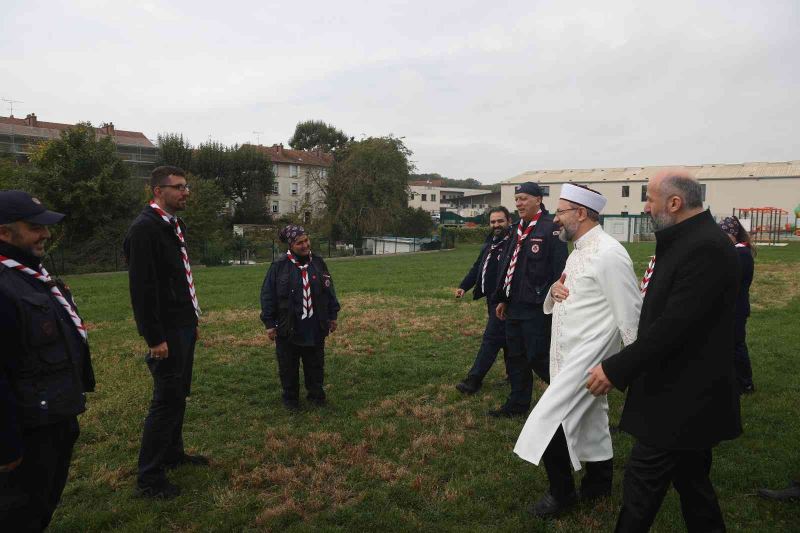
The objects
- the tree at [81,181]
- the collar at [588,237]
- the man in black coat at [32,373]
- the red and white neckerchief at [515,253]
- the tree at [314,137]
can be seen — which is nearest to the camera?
the man in black coat at [32,373]

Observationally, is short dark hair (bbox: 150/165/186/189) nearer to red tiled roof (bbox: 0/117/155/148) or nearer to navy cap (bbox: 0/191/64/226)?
navy cap (bbox: 0/191/64/226)

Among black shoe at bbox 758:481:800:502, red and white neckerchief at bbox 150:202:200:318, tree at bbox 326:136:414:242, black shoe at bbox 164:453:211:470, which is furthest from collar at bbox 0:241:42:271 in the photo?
tree at bbox 326:136:414:242

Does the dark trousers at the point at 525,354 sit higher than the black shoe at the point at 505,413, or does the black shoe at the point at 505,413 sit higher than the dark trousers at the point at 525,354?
the dark trousers at the point at 525,354

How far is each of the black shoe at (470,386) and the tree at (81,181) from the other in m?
27.4

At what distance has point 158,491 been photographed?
418 centimetres

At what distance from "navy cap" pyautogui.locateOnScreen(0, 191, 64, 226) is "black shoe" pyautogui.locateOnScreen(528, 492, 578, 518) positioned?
338 cm

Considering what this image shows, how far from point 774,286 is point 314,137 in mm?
72372

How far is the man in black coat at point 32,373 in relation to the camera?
8.46 ft

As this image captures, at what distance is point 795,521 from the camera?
12.3 ft

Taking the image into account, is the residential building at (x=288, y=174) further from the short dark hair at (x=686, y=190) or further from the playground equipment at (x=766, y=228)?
the short dark hair at (x=686, y=190)

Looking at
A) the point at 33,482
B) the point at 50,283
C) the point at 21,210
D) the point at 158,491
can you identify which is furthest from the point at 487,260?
the point at 33,482

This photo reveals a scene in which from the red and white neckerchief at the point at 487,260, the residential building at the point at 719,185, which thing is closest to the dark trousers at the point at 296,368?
the red and white neckerchief at the point at 487,260

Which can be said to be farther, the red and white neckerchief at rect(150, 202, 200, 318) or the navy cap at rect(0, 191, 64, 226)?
the red and white neckerchief at rect(150, 202, 200, 318)

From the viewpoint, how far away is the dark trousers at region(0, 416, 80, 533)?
8.77 feet
